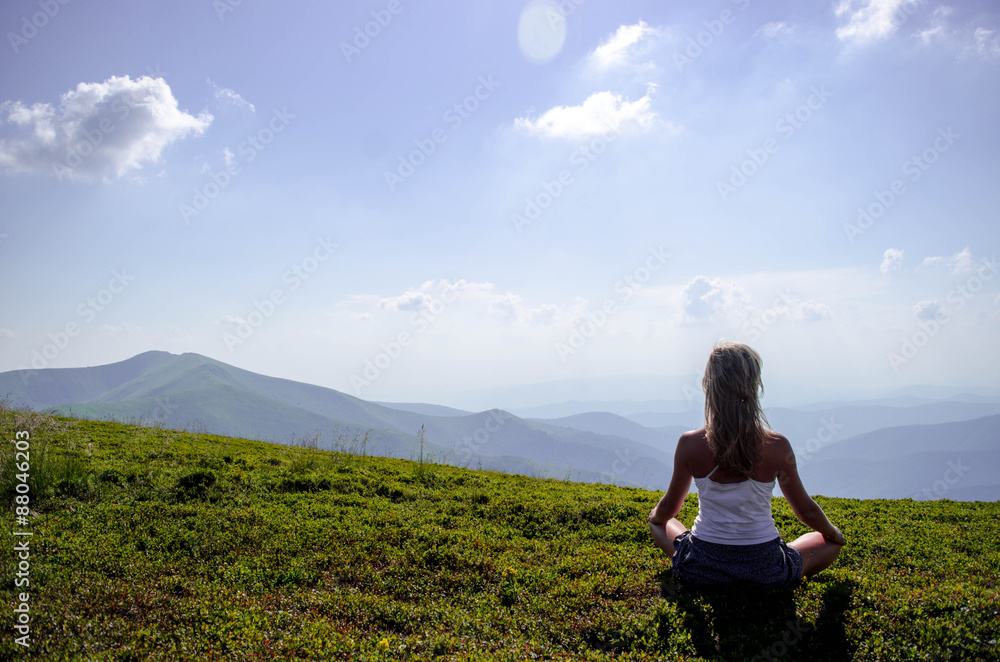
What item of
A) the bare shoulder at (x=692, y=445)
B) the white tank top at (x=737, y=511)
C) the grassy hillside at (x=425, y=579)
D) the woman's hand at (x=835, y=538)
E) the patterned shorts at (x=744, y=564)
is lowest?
the grassy hillside at (x=425, y=579)

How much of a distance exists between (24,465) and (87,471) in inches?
55.4

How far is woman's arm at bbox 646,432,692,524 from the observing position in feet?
19.3

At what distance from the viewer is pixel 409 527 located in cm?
922

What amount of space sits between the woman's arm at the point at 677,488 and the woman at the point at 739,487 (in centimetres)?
2

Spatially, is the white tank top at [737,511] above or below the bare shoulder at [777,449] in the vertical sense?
below

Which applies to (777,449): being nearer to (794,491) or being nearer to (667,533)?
(794,491)

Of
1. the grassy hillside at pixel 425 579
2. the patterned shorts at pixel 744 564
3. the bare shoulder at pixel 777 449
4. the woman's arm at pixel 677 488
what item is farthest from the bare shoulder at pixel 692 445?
the grassy hillside at pixel 425 579

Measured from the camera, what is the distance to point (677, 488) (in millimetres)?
6172

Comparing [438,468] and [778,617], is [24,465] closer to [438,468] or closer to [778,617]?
[438,468]

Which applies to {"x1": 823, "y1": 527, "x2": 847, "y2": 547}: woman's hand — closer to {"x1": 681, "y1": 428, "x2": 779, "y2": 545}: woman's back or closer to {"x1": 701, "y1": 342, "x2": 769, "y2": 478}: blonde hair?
{"x1": 681, "y1": 428, "x2": 779, "y2": 545}: woman's back

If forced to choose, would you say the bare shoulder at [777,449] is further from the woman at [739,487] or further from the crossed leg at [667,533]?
the crossed leg at [667,533]

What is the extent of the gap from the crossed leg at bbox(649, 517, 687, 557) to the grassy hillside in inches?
19.2

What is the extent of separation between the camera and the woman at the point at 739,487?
5582 millimetres

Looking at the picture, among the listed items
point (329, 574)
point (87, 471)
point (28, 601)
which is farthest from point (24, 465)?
point (329, 574)
